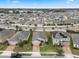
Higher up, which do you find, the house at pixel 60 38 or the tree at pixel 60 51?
the house at pixel 60 38

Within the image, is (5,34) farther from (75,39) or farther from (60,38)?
(75,39)

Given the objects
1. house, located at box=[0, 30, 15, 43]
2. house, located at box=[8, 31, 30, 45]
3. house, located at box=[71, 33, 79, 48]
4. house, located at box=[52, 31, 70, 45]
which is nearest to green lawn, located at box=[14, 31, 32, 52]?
house, located at box=[8, 31, 30, 45]

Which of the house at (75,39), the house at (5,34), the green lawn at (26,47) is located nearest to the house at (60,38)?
the house at (75,39)

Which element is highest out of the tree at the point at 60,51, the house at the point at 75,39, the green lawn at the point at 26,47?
the house at the point at 75,39

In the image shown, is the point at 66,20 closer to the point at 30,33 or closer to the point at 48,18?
the point at 48,18

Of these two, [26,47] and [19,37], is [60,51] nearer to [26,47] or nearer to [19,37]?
[26,47]

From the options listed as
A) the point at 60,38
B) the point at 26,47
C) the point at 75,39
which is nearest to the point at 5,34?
the point at 26,47

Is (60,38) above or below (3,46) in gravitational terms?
above

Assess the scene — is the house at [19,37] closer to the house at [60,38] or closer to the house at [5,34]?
the house at [5,34]

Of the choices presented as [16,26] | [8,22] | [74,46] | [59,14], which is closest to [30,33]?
[16,26]
